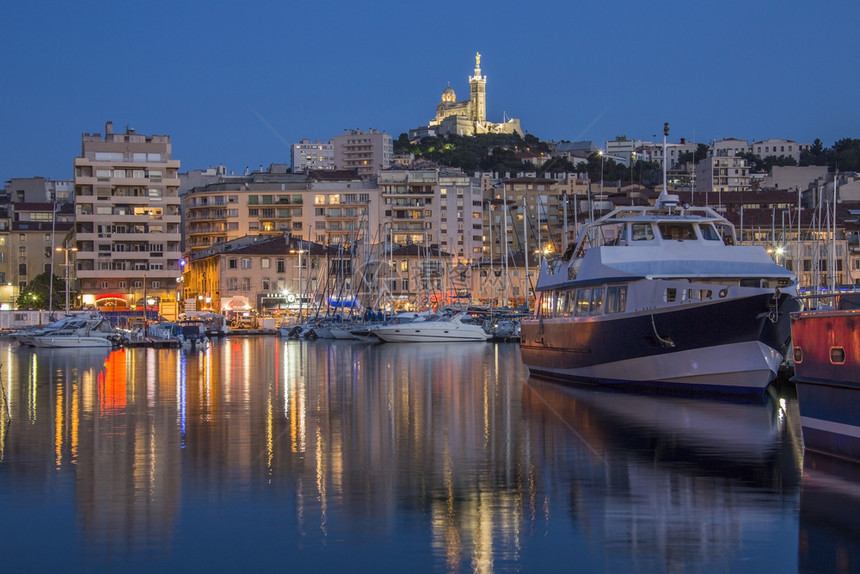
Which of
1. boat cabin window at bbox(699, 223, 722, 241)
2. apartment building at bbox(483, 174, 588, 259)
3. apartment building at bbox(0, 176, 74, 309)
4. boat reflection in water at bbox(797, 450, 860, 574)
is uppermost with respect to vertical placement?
apartment building at bbox(483, 174, 588, 259)

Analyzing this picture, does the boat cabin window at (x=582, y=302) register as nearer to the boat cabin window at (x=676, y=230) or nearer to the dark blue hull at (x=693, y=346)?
the dark blue hull at (x=693, y=346)

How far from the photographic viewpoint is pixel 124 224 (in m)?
113

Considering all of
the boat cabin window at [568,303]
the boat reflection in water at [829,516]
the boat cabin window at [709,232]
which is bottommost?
the boat reflection in water at [829,516]

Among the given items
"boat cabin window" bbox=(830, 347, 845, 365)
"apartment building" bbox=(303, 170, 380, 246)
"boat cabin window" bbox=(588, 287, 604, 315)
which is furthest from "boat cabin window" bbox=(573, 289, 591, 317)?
"apartment building" bbox=(303, 170, 380, 246)

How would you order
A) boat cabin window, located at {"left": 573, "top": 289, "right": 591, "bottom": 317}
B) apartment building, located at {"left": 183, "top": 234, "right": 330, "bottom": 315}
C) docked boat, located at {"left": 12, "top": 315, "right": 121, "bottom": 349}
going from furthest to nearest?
apartment building, located at {"left": 183, "top": 234, "right": 330, "bottom": 315}
docked boat, located at {"left": 12, "top": 315, "right": 121, "bottom": 349}
boat cabin window, located at {"left": 573, "top": 289, "right": 591, "bottom": 317}

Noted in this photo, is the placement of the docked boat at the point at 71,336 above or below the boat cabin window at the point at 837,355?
below

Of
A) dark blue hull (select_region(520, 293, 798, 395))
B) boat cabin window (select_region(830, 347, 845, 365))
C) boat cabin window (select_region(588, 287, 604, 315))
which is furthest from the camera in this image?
boat cabin window (select_region(588, 287, 604, 315))

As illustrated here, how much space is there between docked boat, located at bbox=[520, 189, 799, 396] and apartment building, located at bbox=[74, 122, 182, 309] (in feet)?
277

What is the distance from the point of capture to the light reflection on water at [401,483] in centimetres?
1073

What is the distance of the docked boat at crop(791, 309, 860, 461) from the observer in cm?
1457

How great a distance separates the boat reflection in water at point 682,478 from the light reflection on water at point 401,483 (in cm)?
4

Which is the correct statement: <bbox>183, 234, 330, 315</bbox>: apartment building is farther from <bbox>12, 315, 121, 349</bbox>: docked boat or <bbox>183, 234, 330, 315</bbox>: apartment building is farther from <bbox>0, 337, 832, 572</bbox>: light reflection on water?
<bbox>0, 337, 832, 572</bbox>: light reflection on water

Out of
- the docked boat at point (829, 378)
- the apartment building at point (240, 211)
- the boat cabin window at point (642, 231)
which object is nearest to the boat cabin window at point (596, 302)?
the boat cabin window at point (642, 231)

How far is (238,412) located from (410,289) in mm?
105172
